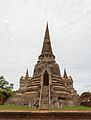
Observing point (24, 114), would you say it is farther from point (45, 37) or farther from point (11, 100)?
point (45, 37)

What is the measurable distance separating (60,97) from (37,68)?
25.9 feet

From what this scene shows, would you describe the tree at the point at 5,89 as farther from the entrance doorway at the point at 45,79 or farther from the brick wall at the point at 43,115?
the brick wall at the point at 43,115

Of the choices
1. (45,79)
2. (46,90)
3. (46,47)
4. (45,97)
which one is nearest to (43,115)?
(45,97)

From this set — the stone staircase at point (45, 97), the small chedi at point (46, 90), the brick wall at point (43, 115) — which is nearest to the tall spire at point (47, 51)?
the small chedi at point (46, 90)

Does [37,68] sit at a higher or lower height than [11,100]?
higher

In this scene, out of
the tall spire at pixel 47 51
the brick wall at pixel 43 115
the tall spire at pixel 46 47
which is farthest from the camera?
the tall spire at pixel 46 47

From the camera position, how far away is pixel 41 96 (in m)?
24.7

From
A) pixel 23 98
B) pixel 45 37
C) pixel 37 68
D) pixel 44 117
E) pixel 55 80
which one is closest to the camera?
pixel 44 117

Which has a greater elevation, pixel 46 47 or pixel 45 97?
pixel 46 47

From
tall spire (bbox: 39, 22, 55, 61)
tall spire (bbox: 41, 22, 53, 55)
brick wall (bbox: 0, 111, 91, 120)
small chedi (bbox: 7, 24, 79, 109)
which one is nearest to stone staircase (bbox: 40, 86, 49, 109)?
small chedi (bbox: 7, 24, 79, 109)

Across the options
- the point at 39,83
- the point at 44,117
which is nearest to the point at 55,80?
the point at 39,83

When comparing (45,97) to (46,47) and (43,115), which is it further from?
(43,115)

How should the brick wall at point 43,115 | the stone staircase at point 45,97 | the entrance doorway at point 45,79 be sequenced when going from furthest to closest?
the entrance doorway at point 45,79 < the stone staircase at point 45,97 < the brick wall at point 43,115

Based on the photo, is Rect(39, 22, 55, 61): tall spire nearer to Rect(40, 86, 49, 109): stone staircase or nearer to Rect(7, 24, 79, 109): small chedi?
Rect(7, 24, 79, 109): small chedi
